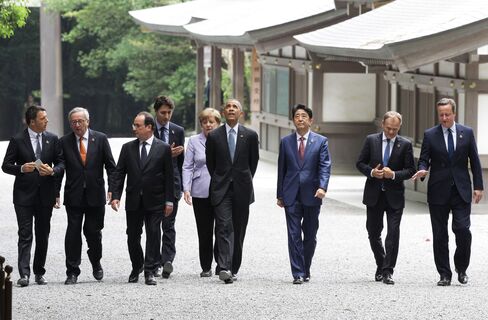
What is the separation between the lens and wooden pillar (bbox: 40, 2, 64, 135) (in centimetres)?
4619

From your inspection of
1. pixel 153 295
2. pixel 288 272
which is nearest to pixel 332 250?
pixel 288 272

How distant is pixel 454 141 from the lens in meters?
13.0

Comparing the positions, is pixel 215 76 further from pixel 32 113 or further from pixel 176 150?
pixel 32 113

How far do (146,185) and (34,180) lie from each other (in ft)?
3.19

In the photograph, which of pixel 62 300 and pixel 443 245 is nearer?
pixel 62 300

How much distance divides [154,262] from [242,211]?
3.07 feet

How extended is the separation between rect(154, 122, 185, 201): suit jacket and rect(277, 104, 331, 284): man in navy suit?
42.9 inches

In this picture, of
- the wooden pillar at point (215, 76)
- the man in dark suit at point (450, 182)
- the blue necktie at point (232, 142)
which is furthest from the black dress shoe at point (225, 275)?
→ the wooden pillar at point (215, 76)

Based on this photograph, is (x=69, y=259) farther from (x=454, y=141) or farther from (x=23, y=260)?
(x=454, y=141)

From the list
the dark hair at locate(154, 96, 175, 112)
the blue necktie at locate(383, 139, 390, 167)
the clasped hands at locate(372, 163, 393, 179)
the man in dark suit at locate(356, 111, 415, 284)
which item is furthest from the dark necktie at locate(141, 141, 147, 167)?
the blue necktie at locate(383, 139, 390, 167)

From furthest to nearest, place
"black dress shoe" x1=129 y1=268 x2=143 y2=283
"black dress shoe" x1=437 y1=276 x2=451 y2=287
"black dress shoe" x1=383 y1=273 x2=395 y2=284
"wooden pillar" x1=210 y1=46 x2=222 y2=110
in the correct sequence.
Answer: "wooden pillar" x1=210 y1=46 x2=222 y2=110 → "black dress shoe" x1=129 y1=268 x2=143 y2=283 → "black dress shoe" x1=383 y1=273 x2=395 y2=284 → "black dress shoe" x1=437 y1=276 x2=451 y2=287

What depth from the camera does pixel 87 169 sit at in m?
13.1

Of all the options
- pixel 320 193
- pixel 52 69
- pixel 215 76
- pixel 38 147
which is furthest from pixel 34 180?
pixel 52 69

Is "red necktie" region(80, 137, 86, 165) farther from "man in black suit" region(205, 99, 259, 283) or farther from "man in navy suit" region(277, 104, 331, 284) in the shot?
"man in navy suit" region(277, 104, 331, 284)
